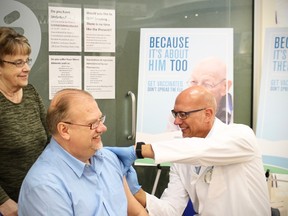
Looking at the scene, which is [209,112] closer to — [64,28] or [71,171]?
[71,171]

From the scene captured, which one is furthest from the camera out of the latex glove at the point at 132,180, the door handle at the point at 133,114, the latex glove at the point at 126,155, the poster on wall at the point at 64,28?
the door handle at the point at 133,114

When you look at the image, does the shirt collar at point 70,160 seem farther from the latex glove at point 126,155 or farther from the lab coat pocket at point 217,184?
the lab coat pocket at point 217,184

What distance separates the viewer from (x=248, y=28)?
3.51m

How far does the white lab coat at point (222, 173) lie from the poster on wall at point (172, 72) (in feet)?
3.51

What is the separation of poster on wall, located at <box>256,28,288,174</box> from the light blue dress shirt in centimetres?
192

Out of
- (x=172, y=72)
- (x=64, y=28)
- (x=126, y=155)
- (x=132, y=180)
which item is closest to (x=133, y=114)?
(x=172, y=72)

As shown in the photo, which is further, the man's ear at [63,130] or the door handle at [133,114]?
the door handle at [133,114]

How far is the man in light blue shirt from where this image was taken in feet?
4.60

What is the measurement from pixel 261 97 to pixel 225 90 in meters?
0.37

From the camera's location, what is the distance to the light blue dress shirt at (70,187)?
1.40 m

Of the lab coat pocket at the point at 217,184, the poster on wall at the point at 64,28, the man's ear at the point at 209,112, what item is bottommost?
the lab coat pocket at the point at 217,184

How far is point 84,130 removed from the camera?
1535mm

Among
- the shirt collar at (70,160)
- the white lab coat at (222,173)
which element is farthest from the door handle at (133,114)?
the shirt collar at (70,160)

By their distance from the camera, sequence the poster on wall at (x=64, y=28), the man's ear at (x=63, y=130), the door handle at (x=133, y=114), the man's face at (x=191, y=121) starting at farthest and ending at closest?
the door handle at (x=133, y=114), the poster on wall at (x=64, y=28), the man's face at (x=191, y=121), the man's ear at (x=63, y=130)
